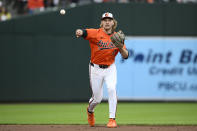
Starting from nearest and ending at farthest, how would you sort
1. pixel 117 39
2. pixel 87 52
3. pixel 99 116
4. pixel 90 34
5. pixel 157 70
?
1. pixel 117 39
2. pixel 90 34
3. pixel 99 116
4. pixel 87 52
5. pixel 157 70

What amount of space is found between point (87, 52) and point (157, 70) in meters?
2.63

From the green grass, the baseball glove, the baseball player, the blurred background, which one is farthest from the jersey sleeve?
the blurred background

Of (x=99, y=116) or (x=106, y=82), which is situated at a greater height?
(x=106, y=82)

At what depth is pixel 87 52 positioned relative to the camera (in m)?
14.5

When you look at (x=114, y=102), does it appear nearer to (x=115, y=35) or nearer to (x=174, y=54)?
(x=115, y=35)

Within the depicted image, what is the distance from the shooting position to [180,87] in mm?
14758

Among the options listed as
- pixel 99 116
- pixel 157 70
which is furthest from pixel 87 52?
pixel 99 116

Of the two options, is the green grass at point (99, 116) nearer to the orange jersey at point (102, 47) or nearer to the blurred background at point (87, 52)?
the blurred background at point (87, 52)

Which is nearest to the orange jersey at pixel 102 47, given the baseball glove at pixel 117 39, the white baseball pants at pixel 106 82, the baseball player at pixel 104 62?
the baseball player at pixel 104 62

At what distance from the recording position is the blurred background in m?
14.3

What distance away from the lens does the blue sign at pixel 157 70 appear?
48.0 feet

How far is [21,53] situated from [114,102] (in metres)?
7.48

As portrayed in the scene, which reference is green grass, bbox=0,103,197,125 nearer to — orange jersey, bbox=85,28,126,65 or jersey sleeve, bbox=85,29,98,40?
orange jersey, bbox=85,28,126,65

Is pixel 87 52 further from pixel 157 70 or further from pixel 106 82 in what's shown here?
pixel 106 82
